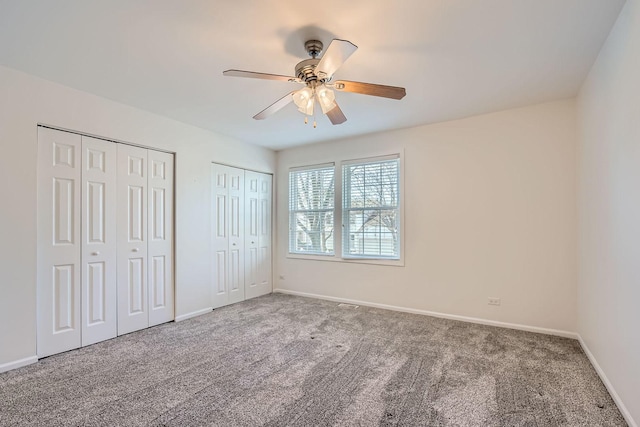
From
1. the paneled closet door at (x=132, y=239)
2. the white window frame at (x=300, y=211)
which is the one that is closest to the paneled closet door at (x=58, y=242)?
the paneled closet door at (x=132, y=239)

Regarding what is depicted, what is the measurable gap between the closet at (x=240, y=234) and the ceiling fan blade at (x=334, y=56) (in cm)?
276

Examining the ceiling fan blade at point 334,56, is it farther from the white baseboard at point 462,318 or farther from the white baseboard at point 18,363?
the white baseboard at point 18,363

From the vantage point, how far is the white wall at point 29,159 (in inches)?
99.0

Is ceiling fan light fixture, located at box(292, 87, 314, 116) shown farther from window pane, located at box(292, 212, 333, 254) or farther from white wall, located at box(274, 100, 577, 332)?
window pane, located at box(292, 212, 333, 254)

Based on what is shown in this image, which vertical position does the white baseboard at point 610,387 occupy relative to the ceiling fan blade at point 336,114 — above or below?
below

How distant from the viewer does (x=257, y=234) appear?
5020 mm

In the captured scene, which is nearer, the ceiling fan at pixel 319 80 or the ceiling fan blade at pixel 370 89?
the ceiling fan at pixel 319 80

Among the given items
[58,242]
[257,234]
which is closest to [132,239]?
[58,242]

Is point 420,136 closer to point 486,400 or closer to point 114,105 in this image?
point 486,400

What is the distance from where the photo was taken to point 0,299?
2473 millimetres

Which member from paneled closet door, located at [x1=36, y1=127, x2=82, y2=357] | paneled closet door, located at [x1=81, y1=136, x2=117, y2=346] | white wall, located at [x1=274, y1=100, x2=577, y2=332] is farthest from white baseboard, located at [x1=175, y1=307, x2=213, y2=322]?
white wall, located at [x1=274, y1=100, x2=577, y2=332]

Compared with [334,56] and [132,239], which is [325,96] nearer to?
[334,56]

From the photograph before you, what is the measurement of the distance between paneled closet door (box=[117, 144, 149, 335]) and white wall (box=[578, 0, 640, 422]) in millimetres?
4141

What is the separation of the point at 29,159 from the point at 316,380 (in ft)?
9.84
